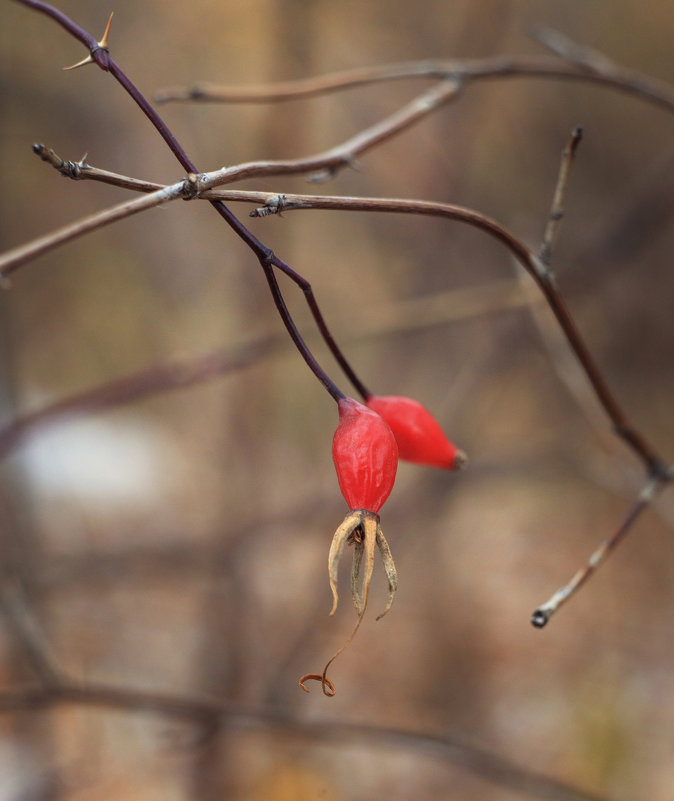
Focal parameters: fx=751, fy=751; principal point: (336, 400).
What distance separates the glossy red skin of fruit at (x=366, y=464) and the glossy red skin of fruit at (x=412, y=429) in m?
0.11

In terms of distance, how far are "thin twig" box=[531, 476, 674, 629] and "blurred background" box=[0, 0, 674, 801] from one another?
0.78 m

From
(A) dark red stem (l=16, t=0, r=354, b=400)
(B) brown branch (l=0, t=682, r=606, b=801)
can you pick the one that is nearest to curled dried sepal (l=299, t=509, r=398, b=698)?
(A) dark red stem (l=16, t=0, r=354, b=400)

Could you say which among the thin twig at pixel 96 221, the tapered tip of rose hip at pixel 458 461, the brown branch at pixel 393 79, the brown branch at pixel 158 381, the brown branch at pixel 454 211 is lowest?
the tapered tip of rose hip at pixel 458 461

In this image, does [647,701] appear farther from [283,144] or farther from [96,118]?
[96,118]

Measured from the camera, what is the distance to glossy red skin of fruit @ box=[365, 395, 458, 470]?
812 mm

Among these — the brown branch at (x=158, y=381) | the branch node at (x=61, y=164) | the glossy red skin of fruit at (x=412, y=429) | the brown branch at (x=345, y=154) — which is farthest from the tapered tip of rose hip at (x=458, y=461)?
the brown branch at (x=158, y=381)

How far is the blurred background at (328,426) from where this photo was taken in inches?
88.6

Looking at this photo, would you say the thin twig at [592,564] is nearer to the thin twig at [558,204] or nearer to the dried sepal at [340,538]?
the dried sepal at [340,538]

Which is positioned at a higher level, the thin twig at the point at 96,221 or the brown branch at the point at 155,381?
the brown branch at the point at 155,381

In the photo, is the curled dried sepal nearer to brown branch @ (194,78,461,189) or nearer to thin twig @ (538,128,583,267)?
brown branch @ (194,78,461,189)

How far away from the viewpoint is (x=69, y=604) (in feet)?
8.62

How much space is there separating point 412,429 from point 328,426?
7.95ft

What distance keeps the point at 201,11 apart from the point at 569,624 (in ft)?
9.19

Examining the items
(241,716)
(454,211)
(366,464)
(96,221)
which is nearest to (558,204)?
(454,211)
